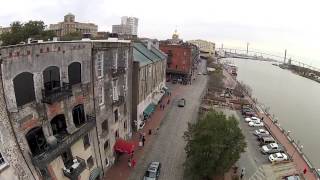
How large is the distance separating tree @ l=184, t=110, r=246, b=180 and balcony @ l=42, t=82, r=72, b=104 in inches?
536

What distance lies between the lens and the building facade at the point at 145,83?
42625mm

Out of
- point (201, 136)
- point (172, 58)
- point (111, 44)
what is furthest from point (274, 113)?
point (111, 44)

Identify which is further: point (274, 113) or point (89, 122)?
point (274, 113)

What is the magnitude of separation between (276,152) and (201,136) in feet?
61.4

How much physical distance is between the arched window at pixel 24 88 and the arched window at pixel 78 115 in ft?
19.0

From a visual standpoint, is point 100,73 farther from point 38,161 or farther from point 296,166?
point 296,166

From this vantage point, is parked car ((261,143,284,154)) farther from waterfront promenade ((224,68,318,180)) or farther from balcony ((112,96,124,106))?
balcony ((112,96,124,106))

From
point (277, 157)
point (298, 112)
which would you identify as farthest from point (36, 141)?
point (298, 112)

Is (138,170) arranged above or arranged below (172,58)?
below

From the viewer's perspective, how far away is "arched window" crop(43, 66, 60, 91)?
76.8 feet

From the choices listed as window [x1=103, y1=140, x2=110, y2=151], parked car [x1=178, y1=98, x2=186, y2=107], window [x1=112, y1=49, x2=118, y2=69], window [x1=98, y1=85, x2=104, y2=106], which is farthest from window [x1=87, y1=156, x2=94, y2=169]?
parked car [x1=178, y1=98, x2=186, y2=107]

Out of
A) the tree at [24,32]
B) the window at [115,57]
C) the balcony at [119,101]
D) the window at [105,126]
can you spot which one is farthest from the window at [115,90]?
the tree at [24,32]

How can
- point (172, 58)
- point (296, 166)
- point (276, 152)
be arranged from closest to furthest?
point (296, 166), point (276, 152), point (172, 58)

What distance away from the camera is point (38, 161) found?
21359 mm
